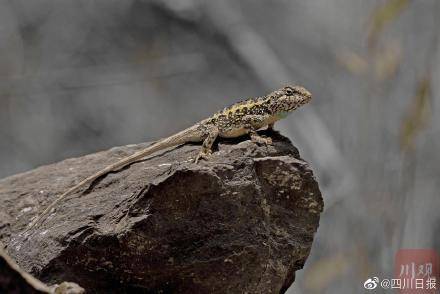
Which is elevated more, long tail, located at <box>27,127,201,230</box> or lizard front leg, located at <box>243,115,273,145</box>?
lizard front leg, located at <box>243,115,273,145</box>

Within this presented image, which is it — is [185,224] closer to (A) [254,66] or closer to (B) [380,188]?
(B) [380,188]

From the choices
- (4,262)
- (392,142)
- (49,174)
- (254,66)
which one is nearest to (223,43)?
(254,66)

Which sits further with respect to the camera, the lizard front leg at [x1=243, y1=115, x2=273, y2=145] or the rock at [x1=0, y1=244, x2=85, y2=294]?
the lizard front leg at [x1=243, y1=115, x2=273, y2=145]

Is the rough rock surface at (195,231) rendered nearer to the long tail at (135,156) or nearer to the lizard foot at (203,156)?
the lizard foot at (203,156)

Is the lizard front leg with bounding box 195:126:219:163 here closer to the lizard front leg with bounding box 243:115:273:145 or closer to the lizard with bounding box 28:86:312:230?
the lizard with bounding box 28:86:312:230

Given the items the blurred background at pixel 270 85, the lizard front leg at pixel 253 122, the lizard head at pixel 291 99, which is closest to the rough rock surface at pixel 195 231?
the lizard front leg at pixel 253 122

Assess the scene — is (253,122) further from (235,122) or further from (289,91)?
(289,91)

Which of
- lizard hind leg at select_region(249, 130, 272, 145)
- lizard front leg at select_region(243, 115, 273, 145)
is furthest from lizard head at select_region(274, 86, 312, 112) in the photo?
lizard hind leg at select_region(249, 130, 272, 145)
